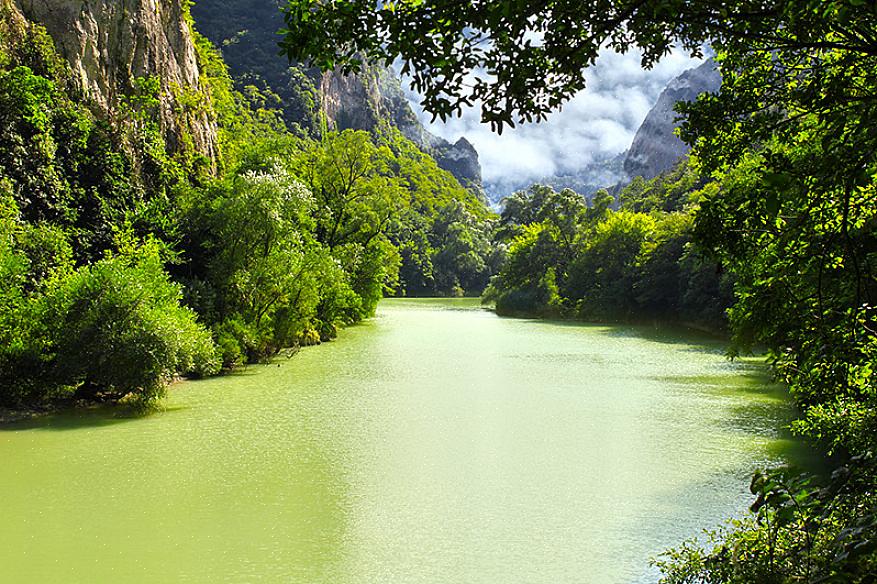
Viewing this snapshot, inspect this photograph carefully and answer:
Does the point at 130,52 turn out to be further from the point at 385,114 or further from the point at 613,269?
the point at 385,114

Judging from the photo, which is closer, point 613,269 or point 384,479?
point 384,479

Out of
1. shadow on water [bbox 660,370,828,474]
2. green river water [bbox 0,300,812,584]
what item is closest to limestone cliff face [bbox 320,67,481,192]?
shadow on water [bbox 660,370,828,474]

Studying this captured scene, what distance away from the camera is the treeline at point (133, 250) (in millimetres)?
12461

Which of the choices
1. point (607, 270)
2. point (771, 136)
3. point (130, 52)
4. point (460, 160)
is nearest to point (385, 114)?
point (460, 160)

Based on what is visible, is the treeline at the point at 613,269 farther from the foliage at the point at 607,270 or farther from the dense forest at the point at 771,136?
the dense forest at the point at 771,136

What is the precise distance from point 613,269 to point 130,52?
28.1m

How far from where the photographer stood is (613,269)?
132 feet

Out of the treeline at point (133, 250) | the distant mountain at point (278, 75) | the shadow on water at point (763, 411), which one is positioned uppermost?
the distant mountain at point (278, 75)

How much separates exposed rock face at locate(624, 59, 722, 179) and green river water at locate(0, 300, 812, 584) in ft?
380

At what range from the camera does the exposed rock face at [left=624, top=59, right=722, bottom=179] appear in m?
125

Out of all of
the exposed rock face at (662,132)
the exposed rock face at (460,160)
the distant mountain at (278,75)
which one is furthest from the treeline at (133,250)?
the exposed rock face at (460,160)

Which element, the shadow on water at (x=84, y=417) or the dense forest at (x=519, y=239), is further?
the shadow on water at (x=84, y=417)

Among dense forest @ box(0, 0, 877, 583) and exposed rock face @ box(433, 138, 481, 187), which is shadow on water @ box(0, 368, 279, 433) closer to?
dense forest @ box(0, 0, 877, 583)

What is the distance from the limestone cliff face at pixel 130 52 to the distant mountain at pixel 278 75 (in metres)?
68.0
